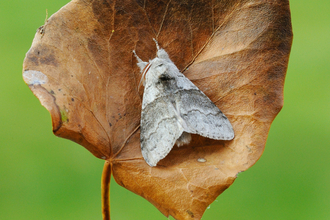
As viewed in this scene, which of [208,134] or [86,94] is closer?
[86,94]

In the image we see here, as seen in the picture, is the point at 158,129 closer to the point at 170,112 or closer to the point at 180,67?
the point at 170,112

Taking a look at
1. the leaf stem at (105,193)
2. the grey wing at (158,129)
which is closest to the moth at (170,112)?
the grey wing at (158,129)

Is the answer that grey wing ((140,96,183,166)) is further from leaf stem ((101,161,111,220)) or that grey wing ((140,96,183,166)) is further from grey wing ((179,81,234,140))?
leaf stem ((101,161,111,220))

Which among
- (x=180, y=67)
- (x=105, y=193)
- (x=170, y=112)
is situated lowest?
(x=105, y=193)

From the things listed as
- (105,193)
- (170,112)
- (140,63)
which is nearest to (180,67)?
(140,63)

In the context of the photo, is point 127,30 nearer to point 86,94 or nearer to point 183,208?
point 86,94


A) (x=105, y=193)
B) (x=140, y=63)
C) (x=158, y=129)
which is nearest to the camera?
(x=105, y=193)

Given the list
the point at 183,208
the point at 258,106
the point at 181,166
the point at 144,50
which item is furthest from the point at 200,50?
the point at 183,208
